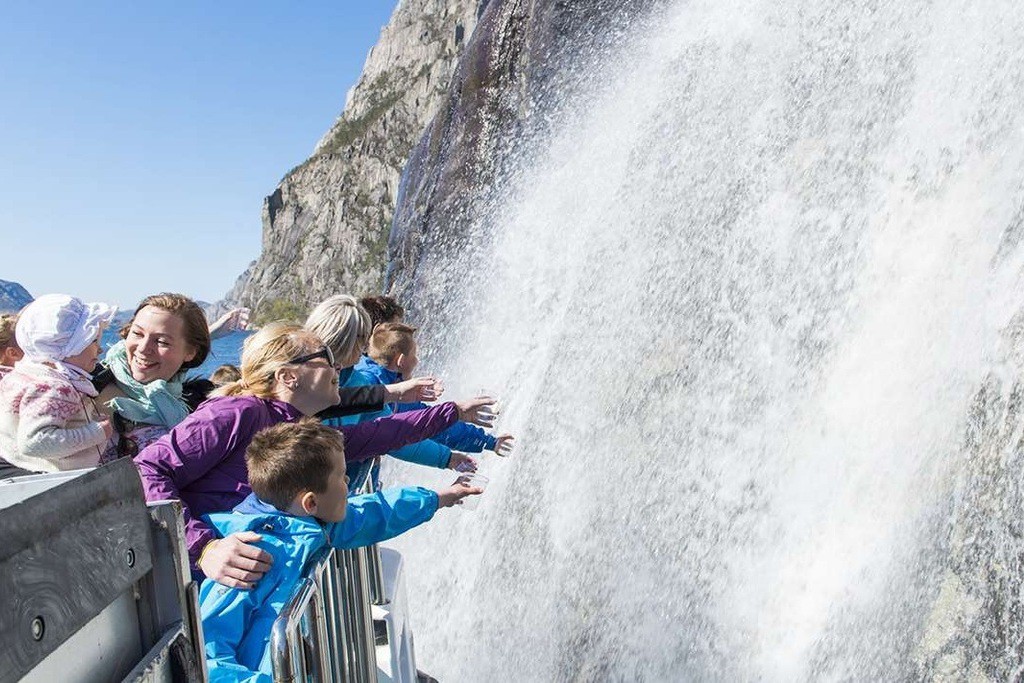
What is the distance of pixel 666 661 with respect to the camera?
5.25m

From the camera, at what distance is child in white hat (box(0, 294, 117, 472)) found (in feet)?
10.8

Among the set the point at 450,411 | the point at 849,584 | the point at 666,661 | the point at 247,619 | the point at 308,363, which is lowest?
the point at 666,661

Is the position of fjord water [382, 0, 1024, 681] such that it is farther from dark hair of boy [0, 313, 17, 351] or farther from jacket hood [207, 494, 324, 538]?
dark hair of boy [0, 313, 17, 351]

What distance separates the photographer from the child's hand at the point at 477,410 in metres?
4.43

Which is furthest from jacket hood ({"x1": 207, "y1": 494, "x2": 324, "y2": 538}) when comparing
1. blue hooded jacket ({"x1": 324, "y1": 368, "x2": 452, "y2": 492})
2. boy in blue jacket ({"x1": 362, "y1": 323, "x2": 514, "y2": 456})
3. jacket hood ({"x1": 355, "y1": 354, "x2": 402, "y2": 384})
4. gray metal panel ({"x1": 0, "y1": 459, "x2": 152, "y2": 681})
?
boy in blue jacket ({"x1": 362, "y1": 323, "x2": 514, "y2": 456})

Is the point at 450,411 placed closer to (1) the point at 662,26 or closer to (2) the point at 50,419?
(2) the point at 50,419

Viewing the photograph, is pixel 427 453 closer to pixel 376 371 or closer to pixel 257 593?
pixel 376 371

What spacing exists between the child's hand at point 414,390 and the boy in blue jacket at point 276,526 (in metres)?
1.37

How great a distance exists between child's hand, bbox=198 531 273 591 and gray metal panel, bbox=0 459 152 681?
50.0 inches

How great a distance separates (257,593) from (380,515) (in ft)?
2.04

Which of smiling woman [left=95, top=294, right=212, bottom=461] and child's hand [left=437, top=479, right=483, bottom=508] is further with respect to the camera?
smiling woman [left=95, top=294, right=212, bottom=461]

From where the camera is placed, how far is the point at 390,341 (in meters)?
5.61

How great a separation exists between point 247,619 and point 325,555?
332 mm

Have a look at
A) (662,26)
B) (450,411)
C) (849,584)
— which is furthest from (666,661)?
(662,26)
